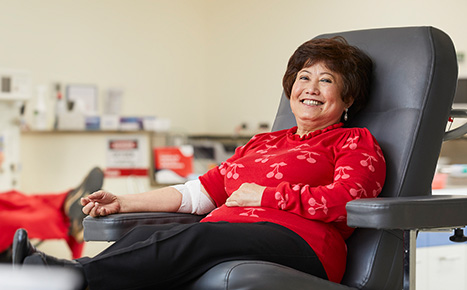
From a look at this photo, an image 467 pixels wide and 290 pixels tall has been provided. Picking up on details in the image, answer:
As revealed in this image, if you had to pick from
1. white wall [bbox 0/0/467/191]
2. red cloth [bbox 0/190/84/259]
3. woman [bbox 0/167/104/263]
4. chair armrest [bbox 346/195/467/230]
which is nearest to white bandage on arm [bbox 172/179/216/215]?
chair armrest [bbox 346/195/467/230]

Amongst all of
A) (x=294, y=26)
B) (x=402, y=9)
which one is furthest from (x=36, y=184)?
(x=402, y=9)

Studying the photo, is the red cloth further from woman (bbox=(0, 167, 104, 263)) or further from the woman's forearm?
the woman's forearm

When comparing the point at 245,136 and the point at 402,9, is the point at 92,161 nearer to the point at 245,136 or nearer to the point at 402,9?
the point at 245,136

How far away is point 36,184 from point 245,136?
1920 millimetres

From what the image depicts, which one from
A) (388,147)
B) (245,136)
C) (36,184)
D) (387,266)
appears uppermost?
(388,147)

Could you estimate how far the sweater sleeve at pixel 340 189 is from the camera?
4.38 ft

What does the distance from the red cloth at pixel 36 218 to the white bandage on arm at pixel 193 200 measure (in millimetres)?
2015

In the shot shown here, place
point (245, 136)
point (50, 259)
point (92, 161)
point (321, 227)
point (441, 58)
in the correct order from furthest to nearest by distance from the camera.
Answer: point (245, 136)
point (92, 161)
point (441, 58)
point (321, 227)
point (50, 259)

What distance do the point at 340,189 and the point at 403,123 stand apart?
0.89 feet

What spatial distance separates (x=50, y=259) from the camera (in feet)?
3.70

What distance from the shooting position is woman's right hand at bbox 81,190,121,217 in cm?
148

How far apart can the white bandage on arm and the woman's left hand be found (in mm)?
189

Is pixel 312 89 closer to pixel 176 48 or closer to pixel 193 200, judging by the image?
pixel 193 200

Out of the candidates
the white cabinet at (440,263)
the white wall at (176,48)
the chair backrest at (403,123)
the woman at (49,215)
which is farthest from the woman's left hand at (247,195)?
the white wall at (176,48)
